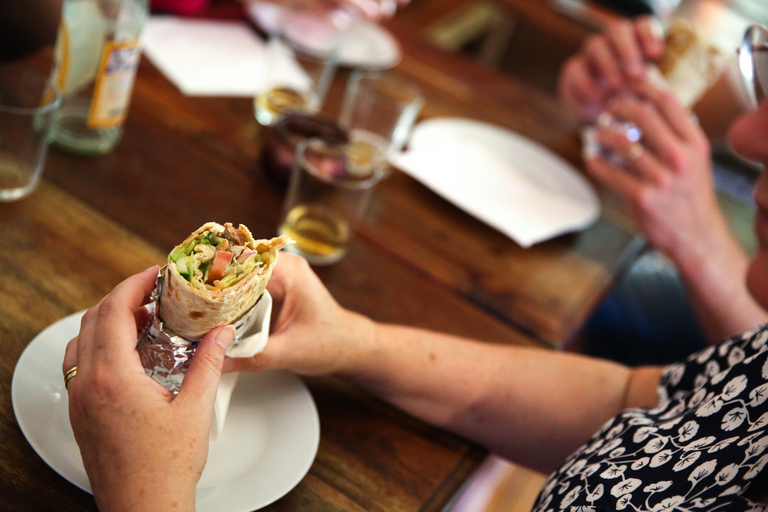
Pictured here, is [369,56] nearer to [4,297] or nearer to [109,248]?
[109,248]

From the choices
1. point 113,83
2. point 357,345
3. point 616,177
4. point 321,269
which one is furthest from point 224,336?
point 616,177

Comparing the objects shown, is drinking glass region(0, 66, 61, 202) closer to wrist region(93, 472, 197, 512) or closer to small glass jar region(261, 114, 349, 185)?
small glass jar region(261, 114, 349, 185)

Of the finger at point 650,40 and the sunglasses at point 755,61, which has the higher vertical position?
the sunglasses at point 755,61

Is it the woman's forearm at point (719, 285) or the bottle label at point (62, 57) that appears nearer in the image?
the bottle label at point (62, 57)

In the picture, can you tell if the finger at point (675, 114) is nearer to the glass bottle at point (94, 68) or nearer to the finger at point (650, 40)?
the finger at point (650, 40)

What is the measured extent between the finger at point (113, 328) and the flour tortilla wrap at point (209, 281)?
0.10 feet

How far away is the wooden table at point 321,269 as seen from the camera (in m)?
0.75

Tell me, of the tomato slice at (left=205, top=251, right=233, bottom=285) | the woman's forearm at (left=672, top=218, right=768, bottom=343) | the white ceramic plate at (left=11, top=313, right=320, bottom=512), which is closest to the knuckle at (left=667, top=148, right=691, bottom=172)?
the woman's forearm at (left=672, top=218, right=768, bottom=343)

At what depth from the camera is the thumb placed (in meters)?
0.58

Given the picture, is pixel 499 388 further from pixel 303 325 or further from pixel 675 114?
pixel 675 114

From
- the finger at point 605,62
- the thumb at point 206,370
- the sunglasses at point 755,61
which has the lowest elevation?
the finger at point 605,62

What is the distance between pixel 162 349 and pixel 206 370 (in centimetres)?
8

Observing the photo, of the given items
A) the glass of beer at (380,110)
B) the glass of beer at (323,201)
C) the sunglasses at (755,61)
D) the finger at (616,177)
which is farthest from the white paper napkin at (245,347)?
the finger at (616,177)

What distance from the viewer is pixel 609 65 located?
5.46 ft
